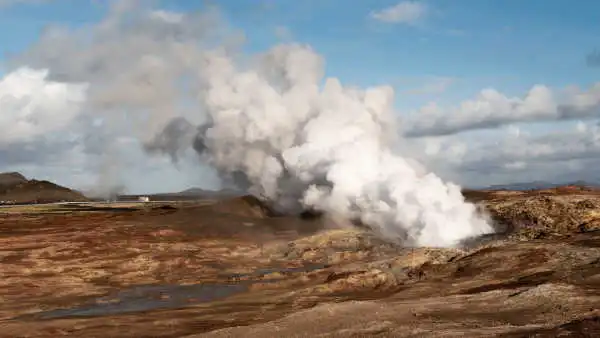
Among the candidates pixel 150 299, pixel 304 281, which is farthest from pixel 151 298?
pixel 304 281

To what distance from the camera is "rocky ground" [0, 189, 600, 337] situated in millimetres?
26984

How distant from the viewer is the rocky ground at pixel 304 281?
26984 mm

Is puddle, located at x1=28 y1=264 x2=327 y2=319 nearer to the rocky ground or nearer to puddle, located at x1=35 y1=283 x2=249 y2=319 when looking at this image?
puddle, located at x1=35 y1=283 x2=249 y2=319

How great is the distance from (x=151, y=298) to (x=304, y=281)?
11.5 meters

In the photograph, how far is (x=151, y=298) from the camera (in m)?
43.6

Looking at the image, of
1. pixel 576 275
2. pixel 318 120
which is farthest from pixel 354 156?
pixel 576 275

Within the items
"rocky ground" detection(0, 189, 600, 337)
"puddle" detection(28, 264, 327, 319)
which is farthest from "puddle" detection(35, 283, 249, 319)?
"rocky ground" detection(0, 189, 600, 337)

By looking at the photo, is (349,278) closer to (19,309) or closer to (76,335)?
(76,335)

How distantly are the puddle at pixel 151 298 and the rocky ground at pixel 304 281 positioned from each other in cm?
14

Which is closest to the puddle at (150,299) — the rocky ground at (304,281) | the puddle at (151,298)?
the puddle at (151,298)

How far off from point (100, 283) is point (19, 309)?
11619 mm

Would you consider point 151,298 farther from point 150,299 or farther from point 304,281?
point 304,281

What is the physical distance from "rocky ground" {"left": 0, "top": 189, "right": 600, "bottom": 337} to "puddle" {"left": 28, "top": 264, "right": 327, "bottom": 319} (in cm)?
14

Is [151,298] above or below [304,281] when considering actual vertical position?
below
